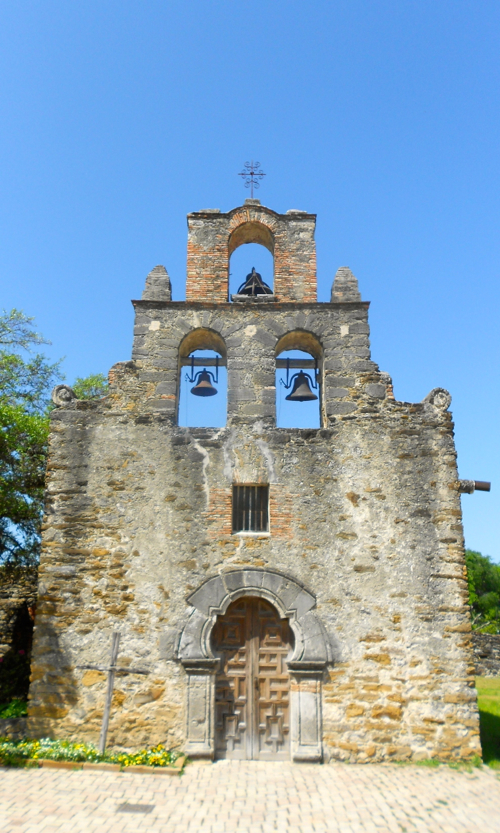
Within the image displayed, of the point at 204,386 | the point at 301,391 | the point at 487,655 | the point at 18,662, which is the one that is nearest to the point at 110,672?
the point at 18,662

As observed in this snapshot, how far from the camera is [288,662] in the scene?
7133mm

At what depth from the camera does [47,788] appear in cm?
604

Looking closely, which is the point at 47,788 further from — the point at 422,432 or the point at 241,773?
the point at 422,432

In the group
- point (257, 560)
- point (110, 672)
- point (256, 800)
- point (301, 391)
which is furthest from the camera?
point (301, 391)

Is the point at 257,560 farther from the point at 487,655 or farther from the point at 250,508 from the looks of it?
the point at 487,655

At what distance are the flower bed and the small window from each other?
282 centimetres

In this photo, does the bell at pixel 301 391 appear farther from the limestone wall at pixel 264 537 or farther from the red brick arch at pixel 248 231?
the red brick arch at pixel 248 231

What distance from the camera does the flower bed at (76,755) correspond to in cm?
669

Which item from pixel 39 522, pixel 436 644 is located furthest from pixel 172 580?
pixel 39 522

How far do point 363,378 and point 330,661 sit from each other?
390 centimetres

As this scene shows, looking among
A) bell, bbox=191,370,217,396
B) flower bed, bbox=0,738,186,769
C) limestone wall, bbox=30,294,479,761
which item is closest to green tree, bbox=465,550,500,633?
limestone wall, bbox=30,294,479,761

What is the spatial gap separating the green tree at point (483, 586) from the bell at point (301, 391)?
24.6 m

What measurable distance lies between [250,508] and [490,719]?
242 inches

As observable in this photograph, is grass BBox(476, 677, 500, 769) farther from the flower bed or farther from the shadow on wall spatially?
the shadow on wall
